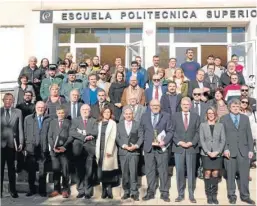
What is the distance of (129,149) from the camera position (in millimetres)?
8133

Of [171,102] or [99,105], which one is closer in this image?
[99,105]

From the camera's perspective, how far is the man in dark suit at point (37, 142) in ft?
27.5

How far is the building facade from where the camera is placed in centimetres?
1673

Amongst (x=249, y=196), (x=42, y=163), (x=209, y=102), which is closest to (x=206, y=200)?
(x=249, y=196)

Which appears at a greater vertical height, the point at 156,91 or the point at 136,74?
the point at 136,74

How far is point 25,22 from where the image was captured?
17.4 meters

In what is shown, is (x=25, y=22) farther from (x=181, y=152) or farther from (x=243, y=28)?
(x=181, y=152)

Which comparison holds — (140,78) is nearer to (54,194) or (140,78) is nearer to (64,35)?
(54,194)

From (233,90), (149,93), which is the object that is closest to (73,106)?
(149,93)

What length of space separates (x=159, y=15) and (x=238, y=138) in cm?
982

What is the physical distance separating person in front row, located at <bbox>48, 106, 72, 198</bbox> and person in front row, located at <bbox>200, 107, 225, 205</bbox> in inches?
102

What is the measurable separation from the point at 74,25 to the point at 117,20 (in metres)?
Answer: 1.89

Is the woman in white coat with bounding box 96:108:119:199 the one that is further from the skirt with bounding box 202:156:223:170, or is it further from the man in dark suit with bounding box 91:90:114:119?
the skirt with bounding box 202:156:223:170

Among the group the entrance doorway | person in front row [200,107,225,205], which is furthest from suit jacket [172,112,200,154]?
the entrance doorway
